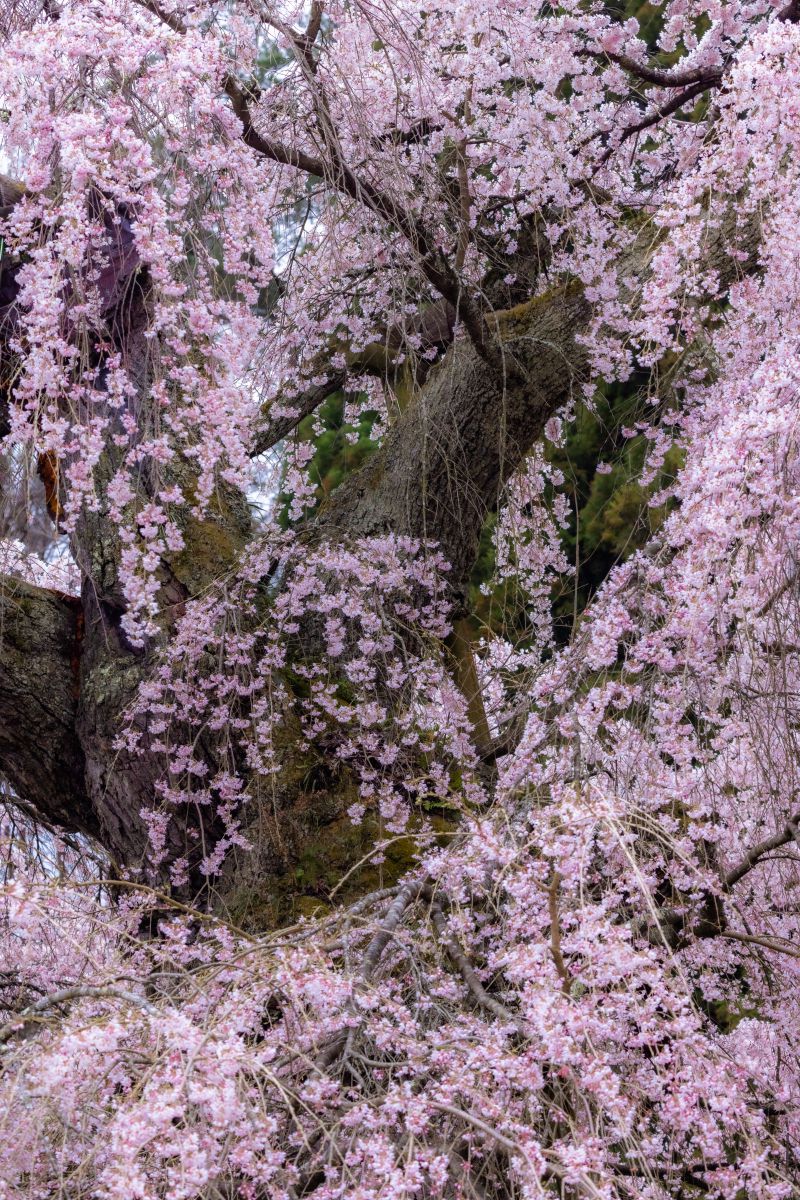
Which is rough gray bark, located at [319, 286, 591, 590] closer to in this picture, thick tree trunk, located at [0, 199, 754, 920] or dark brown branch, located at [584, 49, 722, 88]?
thick tree trunk, located at [0, 199, 754, 920]

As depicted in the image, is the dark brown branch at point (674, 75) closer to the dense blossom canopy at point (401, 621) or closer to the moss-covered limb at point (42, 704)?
the dense blossom canopy at point (401, 621)

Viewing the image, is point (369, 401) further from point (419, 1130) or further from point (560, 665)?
point (419, 1130)

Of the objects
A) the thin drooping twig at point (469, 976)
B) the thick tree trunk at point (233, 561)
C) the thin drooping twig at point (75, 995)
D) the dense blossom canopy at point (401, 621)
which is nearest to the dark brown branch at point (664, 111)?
the dense blossom canopy at point (401, 621)

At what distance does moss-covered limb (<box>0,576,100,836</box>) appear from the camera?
3873 millimetres

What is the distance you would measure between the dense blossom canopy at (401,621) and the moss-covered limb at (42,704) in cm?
5

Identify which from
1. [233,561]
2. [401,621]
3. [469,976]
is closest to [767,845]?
[469,976]

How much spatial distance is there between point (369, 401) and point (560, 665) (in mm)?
2146

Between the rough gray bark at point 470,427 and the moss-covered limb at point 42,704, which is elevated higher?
the rough gray bark at point 470,427

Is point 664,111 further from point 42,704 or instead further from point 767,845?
point 42,704

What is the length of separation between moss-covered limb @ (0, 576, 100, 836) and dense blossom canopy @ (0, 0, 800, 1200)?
51mm

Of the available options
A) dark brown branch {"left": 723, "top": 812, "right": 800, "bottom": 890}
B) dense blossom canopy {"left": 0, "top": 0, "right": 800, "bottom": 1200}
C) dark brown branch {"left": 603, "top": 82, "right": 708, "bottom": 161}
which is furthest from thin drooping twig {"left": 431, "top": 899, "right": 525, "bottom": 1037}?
dark brown branch {"left": 603, "top": 82, "right": 708, "bottom": 161}

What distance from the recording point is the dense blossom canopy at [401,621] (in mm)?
2070

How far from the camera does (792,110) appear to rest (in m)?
3.10

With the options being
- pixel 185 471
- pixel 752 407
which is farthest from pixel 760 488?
pixel 185 471
